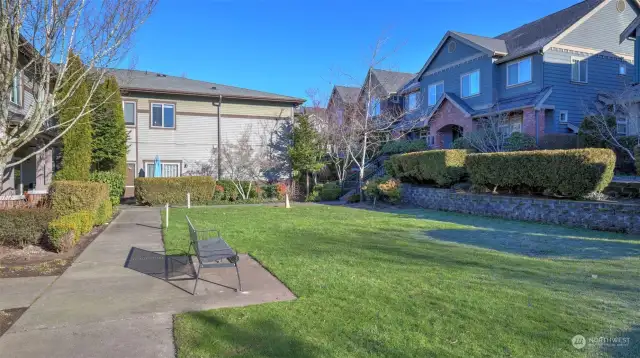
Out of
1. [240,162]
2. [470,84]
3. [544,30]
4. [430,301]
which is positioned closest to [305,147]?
[240,162]

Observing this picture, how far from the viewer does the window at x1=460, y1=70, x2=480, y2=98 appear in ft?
78.5

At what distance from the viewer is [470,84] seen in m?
24.5

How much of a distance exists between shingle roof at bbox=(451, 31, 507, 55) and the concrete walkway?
21024 millimetres

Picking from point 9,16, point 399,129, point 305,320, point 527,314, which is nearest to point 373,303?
point 305,320

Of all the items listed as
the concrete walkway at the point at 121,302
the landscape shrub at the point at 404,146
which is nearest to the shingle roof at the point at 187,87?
the landscape shrub at the point at 404,146

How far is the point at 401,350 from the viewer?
11.5 ft

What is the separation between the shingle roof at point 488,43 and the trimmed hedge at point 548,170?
10.3 metres

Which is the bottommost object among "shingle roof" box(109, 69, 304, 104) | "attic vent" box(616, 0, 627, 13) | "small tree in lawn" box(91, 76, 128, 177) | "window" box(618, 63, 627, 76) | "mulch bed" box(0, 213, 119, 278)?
"mulch bed" box(0, 213, 119, 278)

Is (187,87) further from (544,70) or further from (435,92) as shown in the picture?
(544,70)

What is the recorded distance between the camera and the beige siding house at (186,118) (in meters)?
22.7

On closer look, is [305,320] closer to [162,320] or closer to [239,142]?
[162,320]

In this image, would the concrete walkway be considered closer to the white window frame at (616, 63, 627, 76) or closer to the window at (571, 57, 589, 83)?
the window at (571, 57, 589, 83)

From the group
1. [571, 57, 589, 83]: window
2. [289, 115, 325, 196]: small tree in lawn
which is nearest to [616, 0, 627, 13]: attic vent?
[571, 57, 589, 83]: window

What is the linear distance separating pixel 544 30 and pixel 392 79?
43.8 feet
